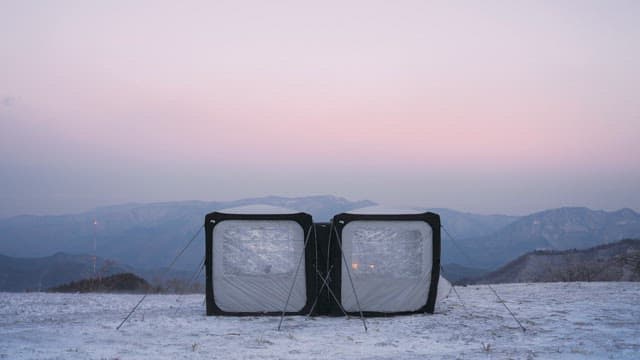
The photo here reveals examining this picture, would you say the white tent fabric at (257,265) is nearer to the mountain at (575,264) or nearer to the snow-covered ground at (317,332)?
the snow-covered ground at (317,332)

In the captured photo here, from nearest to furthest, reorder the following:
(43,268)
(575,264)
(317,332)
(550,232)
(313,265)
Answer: (317,332) → (313,265) → (575,264) → (43,268) → (550,232)

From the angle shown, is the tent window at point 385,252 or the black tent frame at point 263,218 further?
the tent window at point 385,252

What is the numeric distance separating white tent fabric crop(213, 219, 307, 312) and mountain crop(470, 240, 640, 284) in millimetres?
11645

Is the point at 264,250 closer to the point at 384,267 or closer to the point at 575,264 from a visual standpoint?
the point at 384,267

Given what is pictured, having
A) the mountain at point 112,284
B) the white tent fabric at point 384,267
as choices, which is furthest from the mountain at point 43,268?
the white tent fabric at point 384,267

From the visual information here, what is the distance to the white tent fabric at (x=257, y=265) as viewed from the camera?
10.2m

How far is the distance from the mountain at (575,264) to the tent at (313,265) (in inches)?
407

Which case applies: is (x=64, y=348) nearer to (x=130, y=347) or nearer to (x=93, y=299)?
(x=130, y=347)

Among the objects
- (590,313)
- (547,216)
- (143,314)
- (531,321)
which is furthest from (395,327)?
(547,216)

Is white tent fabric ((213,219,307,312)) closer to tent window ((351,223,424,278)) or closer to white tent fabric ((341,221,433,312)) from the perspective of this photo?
white tent fabric ((341,221,433,312))

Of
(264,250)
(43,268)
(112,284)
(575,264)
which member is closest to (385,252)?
(264,250)

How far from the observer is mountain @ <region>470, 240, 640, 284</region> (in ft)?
62.4

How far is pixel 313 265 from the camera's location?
10227 mm

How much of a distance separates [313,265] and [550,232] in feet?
217
